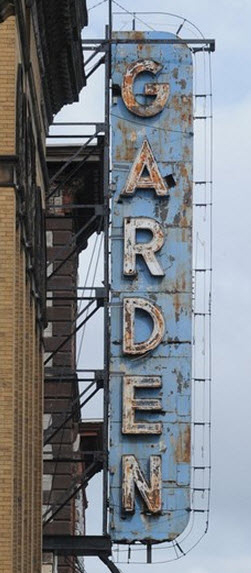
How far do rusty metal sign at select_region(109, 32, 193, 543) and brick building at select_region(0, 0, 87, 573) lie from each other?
543 cm

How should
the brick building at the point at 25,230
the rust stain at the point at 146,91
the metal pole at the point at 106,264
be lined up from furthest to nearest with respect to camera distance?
the rust stain at the point at 146,91, the metal pole at the point at 106,264, the brick building at the point at 25,230

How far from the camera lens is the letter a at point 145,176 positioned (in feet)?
195

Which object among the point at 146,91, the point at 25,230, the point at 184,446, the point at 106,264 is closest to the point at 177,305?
the point at 106,264

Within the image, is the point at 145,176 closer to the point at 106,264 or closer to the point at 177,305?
the point at 106,264

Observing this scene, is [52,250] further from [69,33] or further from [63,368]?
[69,33]

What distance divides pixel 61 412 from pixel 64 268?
15.4ft

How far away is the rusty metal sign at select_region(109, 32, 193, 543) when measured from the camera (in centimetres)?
Result: 5838

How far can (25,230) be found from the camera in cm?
4350

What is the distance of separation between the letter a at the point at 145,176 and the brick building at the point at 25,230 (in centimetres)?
519

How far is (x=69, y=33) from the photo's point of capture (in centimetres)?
4950

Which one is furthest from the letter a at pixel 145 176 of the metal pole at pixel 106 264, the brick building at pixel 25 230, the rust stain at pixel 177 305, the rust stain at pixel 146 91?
the brick building at pixel 25 230

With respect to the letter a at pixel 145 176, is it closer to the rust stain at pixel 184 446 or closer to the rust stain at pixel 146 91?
the rust stain at pixel 146 91

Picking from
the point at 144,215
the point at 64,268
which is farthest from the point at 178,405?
the point at 64,268

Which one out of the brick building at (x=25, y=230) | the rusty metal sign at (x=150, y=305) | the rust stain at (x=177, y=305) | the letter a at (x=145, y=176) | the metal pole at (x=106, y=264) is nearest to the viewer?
the brick building at (x=25, y=230)
